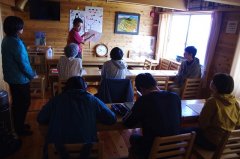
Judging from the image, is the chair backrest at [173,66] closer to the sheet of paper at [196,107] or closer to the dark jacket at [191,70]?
the dark jacket at [191,70]

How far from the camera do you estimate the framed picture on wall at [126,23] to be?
5332mm

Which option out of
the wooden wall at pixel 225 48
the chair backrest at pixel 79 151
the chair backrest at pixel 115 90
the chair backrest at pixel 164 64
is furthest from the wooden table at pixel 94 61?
the chair backrest at pixel 79 151

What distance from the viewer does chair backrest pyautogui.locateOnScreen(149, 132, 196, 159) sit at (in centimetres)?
142

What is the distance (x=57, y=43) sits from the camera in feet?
16.8

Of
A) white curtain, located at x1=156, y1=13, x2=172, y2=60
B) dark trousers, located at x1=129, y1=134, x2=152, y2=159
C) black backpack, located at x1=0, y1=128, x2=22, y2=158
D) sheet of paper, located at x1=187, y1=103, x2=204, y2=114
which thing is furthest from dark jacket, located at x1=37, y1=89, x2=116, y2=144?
white curtain, located at x1=156, y1=13, x2=172, y2=60

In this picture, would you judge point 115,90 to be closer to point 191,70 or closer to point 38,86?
point 191,70

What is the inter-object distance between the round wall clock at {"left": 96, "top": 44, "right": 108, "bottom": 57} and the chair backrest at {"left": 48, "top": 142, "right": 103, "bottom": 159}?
4.21 meters

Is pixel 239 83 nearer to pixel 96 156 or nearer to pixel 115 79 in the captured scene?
pixel 115 79

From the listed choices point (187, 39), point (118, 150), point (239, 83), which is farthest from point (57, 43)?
point (239, 83)

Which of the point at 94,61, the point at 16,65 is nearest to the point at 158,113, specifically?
the point at 16,65

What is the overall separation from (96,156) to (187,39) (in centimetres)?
417

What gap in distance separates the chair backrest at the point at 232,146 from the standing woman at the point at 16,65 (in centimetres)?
208

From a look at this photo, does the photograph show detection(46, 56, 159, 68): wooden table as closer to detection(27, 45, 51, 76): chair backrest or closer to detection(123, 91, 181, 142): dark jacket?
detection(27, 45, 51, 76): chair backrest

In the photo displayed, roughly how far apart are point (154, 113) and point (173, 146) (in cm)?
28
